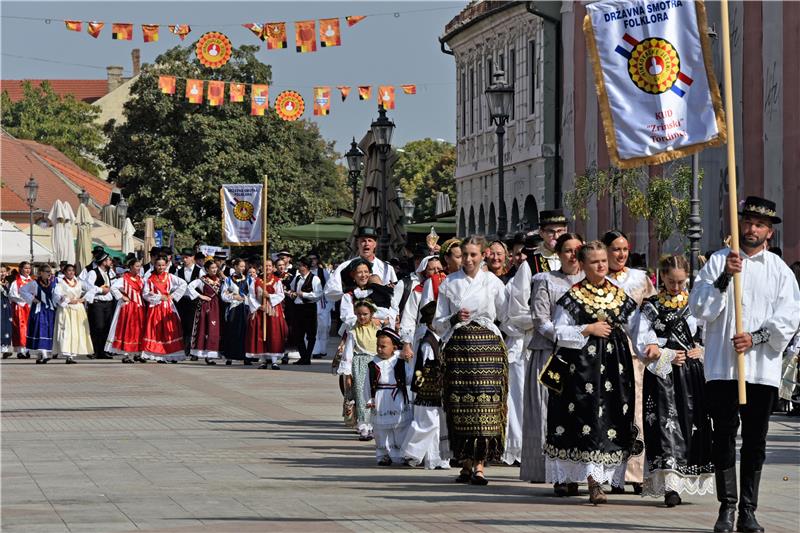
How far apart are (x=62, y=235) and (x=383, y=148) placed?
15.2 m

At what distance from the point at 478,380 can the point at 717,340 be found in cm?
295

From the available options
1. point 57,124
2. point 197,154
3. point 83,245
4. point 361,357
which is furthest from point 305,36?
point 57,124

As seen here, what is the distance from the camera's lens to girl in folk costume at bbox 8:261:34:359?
35.3m

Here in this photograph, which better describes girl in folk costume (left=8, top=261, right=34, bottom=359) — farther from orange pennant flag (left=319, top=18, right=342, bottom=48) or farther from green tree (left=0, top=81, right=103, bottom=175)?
green tree (left=0, top=81, right=103, bottom=175)

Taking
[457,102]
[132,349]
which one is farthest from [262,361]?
[457,102]

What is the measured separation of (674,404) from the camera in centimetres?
1174

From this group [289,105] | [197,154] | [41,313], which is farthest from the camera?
[197,154]

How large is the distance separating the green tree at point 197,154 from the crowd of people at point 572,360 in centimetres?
5500

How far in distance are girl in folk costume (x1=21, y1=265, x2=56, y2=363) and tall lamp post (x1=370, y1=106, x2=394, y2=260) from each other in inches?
250

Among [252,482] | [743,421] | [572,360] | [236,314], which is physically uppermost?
[236,314]

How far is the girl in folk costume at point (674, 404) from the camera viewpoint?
11594 mm

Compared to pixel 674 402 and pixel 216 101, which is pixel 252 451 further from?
pixel 216 101

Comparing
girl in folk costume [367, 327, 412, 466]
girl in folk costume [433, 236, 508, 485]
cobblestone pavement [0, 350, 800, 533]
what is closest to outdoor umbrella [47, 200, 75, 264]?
cobblestone pavement [0, 350, 800, 533]

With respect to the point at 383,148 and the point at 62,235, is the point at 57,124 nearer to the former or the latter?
the point at 62,235
